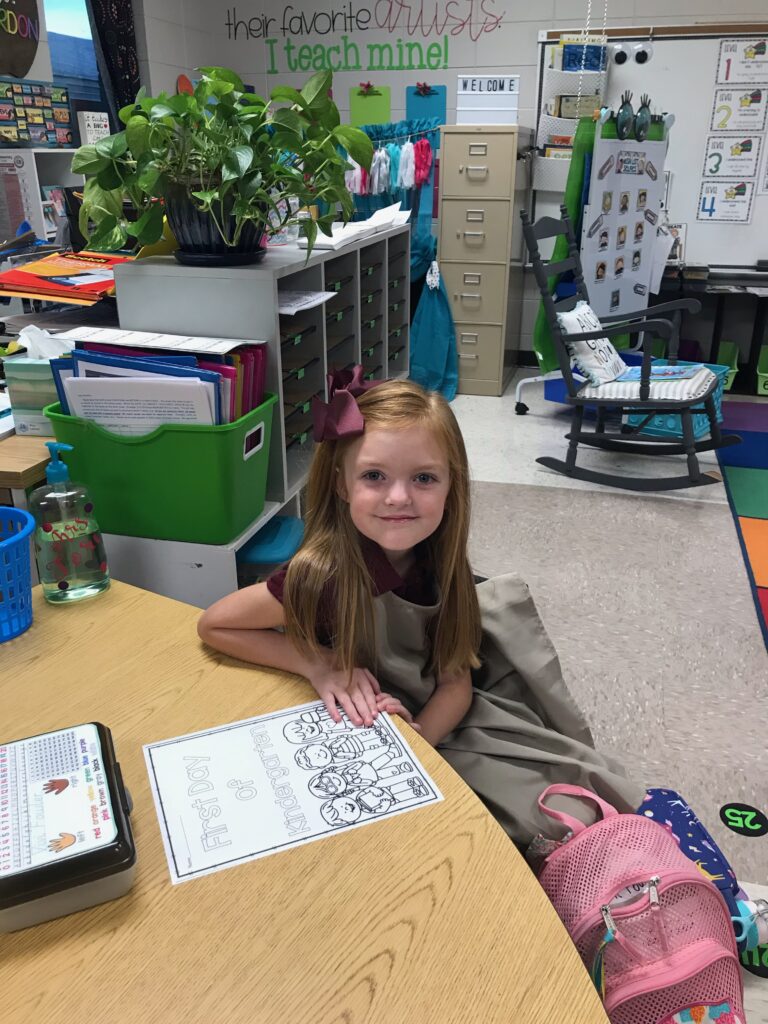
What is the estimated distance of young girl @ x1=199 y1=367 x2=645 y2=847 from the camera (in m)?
1.02

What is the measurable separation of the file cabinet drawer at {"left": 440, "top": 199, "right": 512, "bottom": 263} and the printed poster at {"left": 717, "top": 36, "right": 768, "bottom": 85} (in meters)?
1.36

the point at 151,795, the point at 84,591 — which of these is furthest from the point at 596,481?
the point at 151,795

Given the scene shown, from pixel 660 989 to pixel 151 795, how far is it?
56cm

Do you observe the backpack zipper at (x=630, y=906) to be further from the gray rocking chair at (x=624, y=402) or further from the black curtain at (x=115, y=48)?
the black curtain at (x=115, y=48)

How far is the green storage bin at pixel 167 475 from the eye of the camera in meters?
1.63

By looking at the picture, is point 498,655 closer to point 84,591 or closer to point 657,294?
point 84,591

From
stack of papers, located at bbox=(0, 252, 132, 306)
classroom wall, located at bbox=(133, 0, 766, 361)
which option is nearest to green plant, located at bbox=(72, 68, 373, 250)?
stack of papers, located at bbox=(0, 252, 132, 306)

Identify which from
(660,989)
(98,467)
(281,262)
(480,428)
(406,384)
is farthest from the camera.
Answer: (480,428)

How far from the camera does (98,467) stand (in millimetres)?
1683

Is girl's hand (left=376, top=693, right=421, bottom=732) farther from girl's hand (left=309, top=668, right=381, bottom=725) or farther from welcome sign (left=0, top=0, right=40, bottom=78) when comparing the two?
welcome sign (left=0, top=0, right=40, bottom=78)

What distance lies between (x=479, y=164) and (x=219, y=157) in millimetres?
2935

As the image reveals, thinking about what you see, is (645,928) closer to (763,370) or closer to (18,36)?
(18,36)

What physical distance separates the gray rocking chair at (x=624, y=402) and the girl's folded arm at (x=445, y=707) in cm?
244

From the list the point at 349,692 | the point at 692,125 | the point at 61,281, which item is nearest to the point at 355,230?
the point at 61,281
